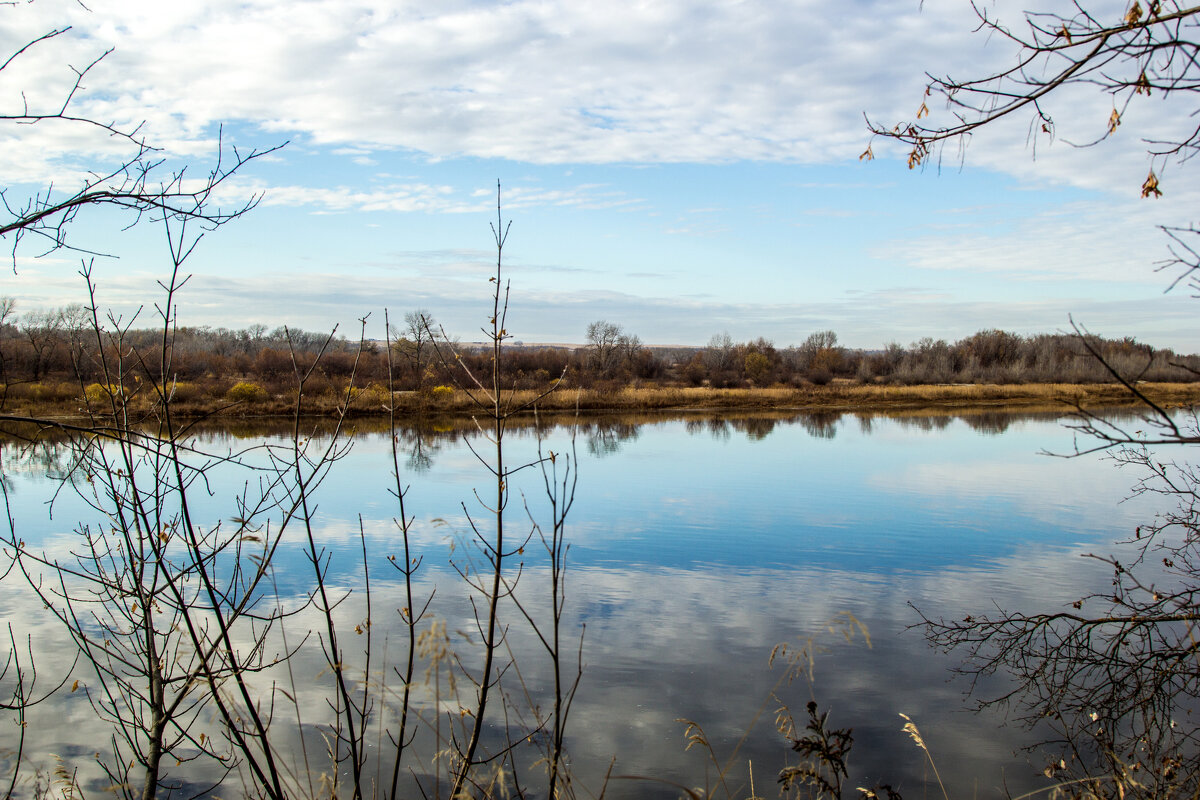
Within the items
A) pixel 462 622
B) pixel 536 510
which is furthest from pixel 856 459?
pixel 462 622

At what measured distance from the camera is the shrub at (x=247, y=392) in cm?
2849

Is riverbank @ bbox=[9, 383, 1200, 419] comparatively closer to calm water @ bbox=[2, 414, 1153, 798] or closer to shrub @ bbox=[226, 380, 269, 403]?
shrub @ bbox=[226, 380, 269, 403]

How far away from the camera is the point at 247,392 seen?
28891 millimetres

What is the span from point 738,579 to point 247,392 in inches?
979

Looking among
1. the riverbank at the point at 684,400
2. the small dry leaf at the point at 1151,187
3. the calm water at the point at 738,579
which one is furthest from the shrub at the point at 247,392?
the small dry leaf at the point at 1151,187

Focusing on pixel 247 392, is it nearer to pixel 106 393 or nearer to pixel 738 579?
pixel 738 579

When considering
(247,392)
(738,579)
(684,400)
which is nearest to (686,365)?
(684,400)

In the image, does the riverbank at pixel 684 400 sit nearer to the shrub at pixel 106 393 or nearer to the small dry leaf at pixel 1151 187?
the shrub at pixel 106 393

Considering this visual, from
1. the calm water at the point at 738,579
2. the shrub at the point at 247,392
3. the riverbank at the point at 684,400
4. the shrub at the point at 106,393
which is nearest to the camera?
the shrub at the point at 106,393

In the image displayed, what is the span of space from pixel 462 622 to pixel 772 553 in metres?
4.14

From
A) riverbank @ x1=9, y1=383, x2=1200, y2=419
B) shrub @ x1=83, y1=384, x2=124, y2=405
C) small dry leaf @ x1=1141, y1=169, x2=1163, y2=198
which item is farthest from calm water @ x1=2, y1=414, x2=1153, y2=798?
riverbank @ x1=9, y1=383, x2=1200, y2=419

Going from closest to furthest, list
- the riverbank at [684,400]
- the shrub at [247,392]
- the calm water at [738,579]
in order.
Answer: the calm water at [738,579] < the riverbank at [684,400] < the shrub at [247,392]

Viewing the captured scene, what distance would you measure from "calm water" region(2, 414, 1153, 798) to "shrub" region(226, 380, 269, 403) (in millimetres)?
10537

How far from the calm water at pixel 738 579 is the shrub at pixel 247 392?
1054 centimetres
